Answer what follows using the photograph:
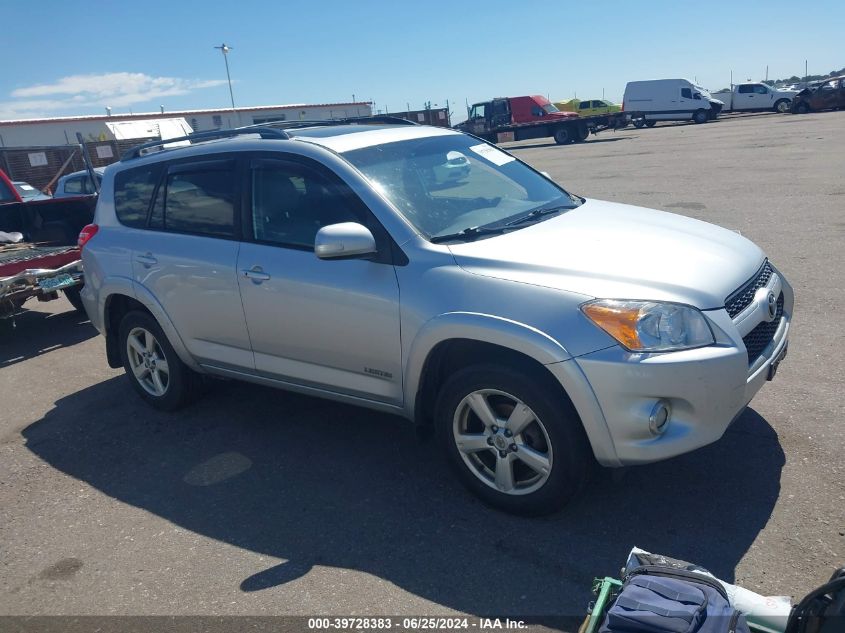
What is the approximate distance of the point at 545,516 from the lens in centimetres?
356

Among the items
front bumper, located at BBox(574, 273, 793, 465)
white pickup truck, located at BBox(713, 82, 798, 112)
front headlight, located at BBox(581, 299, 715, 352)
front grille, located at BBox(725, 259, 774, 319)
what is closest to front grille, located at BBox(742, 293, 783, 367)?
front grille, located at BBox(725, 259, 774, 319)

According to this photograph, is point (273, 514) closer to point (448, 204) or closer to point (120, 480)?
point (120, 480)

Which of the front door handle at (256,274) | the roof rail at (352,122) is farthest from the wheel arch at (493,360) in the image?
the roof rail at (352,122)

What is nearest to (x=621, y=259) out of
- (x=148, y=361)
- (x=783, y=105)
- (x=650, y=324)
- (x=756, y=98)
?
(x=650, y=324)

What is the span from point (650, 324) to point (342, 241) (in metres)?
1.53

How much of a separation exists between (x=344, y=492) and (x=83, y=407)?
2789 millimetres

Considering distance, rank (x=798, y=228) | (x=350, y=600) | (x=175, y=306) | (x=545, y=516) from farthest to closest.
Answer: (x=798, y=228), (x=175, y=306), (x=545, y=516), (x=350, y=600)

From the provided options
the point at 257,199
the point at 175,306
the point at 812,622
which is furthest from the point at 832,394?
the point at 175,306

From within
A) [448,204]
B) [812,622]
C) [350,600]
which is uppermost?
[448,204]

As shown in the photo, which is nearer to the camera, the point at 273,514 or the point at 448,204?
the point at 273,514

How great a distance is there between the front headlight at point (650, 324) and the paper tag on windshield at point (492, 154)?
6.54ft

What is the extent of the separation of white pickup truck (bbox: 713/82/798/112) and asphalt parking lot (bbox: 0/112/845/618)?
3944 centimetres

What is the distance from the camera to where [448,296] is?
3.57m

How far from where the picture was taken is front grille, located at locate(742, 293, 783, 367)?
3.48 m
